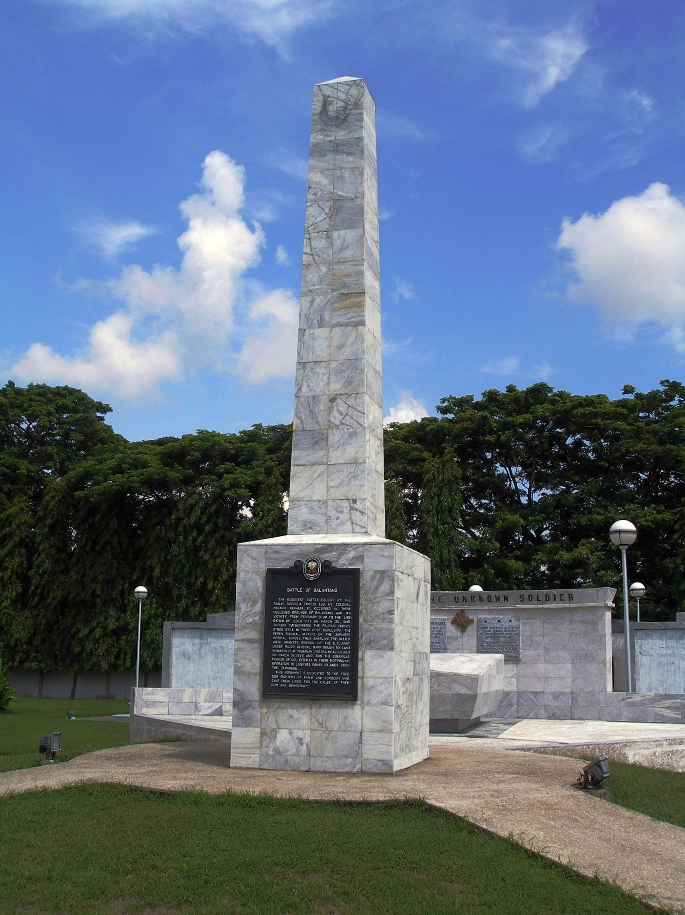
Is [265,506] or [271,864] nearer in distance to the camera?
[271,864]

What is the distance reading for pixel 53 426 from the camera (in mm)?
36062

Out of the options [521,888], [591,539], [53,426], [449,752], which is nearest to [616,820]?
[521,888]

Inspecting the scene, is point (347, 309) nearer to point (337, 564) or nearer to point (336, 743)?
point (337, 564)

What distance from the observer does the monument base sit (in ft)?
28.6

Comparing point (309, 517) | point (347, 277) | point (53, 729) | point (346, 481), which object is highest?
point (347, 277)

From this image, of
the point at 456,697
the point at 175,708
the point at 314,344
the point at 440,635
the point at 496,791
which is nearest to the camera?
the point at 496,791

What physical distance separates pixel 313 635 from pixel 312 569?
0.67 metres

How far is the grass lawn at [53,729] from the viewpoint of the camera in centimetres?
1181

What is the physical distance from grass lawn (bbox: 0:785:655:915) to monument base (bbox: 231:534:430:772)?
1.78 metres

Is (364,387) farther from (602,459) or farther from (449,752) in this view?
(602,459)

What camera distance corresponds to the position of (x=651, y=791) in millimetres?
8234

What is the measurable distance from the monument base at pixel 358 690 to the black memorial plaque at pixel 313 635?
Result: 3.4 inches

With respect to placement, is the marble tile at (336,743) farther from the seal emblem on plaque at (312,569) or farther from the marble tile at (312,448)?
the marble tile at (312,448)

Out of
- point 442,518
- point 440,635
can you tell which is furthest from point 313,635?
point 442,518
